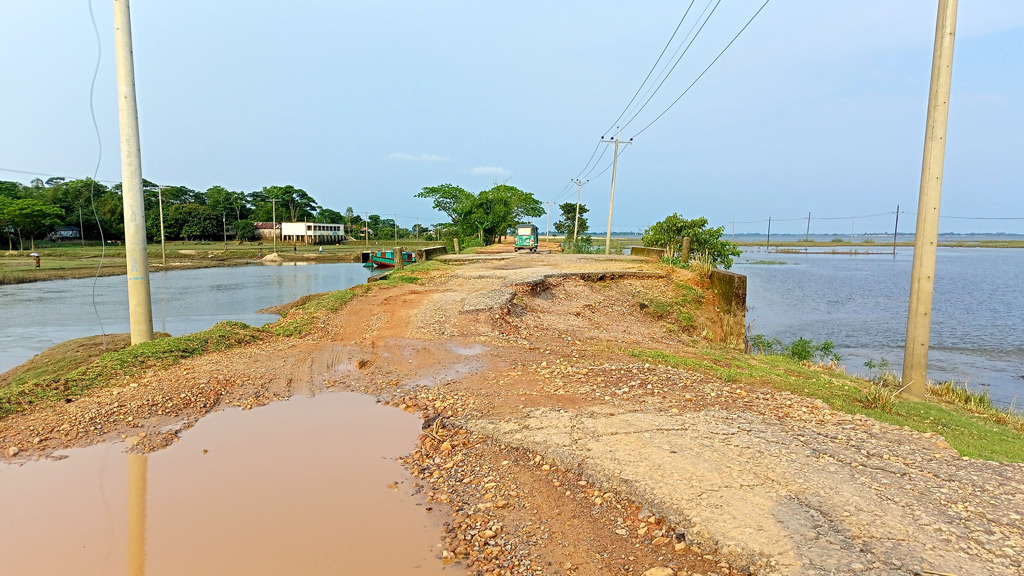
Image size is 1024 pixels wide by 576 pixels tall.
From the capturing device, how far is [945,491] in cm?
361

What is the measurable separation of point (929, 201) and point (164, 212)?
3612 inches

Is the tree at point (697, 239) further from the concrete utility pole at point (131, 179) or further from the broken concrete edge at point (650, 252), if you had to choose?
the concrete utility pole at point (131, 179)

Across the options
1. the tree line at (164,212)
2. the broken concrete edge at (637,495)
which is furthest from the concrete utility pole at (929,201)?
the tree line at (164,212)

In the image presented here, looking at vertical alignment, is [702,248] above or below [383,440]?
above

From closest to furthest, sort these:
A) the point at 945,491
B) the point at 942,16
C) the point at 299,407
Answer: the point at 945,491
the point at 299,407
the point at 942,16

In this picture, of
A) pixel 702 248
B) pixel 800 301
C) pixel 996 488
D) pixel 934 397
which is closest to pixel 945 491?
pixel 996 488

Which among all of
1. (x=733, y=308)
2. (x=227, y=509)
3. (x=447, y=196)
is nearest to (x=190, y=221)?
(x=447, y=196)

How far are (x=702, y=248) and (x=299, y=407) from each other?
67.7 ft

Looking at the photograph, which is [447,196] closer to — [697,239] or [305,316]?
[697,239]

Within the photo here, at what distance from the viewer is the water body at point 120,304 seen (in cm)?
1580

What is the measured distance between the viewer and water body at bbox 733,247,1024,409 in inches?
579

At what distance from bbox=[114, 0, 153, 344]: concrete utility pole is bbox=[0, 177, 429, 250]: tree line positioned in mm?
46669

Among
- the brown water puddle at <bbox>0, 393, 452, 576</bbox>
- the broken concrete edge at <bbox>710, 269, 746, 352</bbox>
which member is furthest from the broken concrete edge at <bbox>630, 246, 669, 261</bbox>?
the brown water puddle at <bbox>0, 393, 452, 576</bbox>

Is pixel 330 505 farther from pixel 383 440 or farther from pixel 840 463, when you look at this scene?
pixel 840 463
